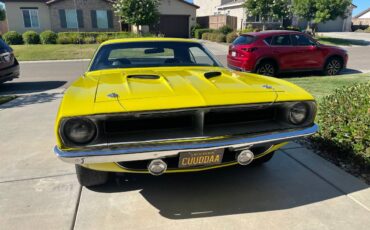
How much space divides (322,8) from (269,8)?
4023 mm

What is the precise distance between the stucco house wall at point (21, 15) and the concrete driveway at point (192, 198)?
91.0 feet

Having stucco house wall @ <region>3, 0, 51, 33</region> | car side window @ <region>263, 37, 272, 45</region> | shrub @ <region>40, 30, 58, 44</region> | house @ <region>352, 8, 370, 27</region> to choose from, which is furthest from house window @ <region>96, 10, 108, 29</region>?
house @ <region>352, 8, 370, 27</region>

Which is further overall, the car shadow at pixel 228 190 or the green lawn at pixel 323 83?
the green lawn at pixel 323 83

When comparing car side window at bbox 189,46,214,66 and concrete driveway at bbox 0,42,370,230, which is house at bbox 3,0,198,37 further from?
concrete driveway at bbox 0,42,370,230

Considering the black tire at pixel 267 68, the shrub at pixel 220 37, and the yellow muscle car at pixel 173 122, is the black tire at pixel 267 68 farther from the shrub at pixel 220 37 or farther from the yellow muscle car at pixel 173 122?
the shrub at pixel 220 37

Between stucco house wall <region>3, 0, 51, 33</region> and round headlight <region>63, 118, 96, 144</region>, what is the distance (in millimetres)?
29517

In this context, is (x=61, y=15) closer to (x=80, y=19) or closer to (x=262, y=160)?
(x=80, y=19)

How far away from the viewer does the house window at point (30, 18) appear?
93.5ft

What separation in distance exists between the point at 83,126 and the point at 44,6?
98.4 ft

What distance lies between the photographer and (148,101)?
261 centimetres

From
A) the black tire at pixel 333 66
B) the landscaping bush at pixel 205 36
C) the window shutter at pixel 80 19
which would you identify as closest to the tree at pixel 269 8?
the landscaping bush at pixel 205 36

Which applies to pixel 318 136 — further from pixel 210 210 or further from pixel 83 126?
pixel 83 126

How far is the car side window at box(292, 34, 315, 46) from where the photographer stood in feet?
34.8

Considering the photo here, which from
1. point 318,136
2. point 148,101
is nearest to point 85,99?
point 148,101
